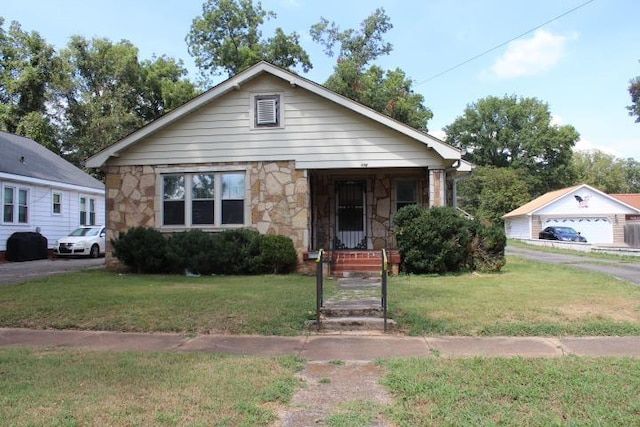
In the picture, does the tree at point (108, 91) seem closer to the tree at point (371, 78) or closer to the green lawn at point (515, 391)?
the tree at point (371, 78)

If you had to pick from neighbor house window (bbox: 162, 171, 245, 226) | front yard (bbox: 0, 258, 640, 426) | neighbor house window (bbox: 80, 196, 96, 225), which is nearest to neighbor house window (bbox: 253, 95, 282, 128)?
neighbor house window (bbox: 162, 171, 245, 226)

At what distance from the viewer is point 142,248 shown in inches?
523

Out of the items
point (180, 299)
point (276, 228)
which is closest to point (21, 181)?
point (276, 228)

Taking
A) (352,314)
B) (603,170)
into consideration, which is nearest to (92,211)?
(352,314)

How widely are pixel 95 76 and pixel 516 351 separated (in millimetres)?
38643

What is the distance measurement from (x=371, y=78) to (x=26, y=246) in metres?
24.6

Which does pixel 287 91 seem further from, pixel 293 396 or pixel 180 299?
pixel 293 396

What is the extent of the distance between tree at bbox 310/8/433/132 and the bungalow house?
19.4 metres

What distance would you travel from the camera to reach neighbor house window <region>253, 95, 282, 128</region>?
45.8 ft

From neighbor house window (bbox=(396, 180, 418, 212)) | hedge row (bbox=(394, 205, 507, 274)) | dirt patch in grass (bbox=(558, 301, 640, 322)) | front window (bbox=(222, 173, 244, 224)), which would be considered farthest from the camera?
neighbor house window (bbox=(396, 180, 418, 212))

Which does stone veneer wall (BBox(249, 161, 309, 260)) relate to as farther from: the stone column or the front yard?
the front yard

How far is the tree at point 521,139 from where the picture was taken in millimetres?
67875

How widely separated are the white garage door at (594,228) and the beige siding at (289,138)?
109 ft

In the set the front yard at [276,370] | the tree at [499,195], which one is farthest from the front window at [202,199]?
the tree at [499,195]
